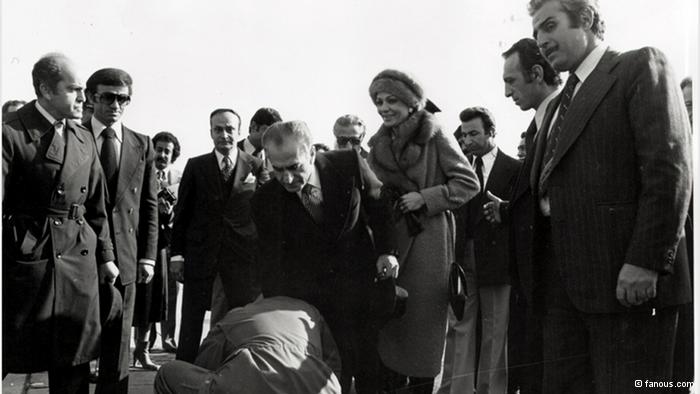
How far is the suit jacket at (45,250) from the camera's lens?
135 inches

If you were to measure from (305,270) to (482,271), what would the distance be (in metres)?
1.09

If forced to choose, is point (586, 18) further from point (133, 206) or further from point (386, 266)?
point (133, 206)

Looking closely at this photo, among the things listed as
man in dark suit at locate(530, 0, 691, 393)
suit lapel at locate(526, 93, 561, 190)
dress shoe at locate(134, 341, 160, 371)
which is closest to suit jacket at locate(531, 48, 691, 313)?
man in dark suit at locate(530, 0, 691, 393)

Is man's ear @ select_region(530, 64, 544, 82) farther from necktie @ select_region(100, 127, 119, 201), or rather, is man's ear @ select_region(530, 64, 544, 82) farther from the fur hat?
necktie @ select_region(100, 127, 119, 201)

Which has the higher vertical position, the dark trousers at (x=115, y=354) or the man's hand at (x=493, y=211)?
the man's hand at (x=493, y=211)

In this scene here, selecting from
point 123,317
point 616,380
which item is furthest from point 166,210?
point 616,380

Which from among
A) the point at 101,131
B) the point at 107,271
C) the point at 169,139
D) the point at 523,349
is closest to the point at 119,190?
the point at 101,131

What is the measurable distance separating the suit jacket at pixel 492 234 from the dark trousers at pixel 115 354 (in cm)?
189

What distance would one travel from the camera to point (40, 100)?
3592 millimetres

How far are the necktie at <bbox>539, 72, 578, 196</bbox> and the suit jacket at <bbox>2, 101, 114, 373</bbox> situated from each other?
2.08 m

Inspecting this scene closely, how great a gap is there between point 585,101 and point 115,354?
2.62 m

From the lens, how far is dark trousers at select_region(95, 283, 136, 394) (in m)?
4.03

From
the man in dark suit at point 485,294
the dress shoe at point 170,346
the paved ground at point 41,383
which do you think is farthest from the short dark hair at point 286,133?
the dress shoe at point 170,346

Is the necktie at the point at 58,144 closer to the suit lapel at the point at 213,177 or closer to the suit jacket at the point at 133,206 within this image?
the suit jacket at the point at 133,206
